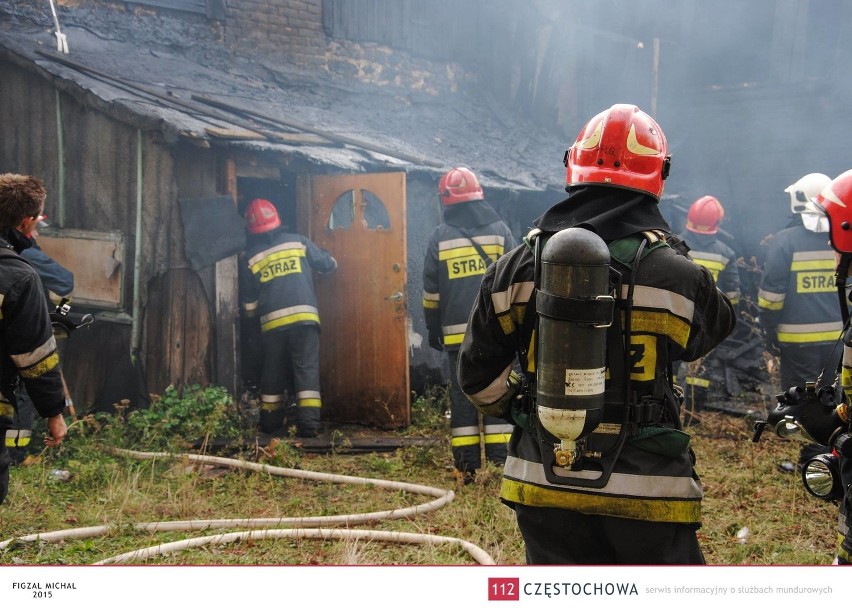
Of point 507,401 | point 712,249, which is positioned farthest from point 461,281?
point 507,401

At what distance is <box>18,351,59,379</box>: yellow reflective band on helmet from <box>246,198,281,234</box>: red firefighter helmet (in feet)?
12.0

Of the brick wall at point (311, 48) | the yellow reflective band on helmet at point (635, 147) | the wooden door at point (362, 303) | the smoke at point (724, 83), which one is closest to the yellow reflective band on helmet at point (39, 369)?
the yellow reflective band on helmet at point (635, 147)

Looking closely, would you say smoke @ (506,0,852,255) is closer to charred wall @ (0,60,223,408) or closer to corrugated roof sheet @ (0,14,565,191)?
corrugated roof sheet @ (0,14,565,191)

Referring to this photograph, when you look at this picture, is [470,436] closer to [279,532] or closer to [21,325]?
[279,532]

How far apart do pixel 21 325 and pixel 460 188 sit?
128 inches

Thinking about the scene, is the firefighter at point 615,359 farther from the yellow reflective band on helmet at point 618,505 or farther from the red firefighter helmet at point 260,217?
the red firefighter helmet at point 260,217

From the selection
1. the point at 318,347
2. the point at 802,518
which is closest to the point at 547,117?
the point at 318,347

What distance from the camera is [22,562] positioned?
397 cm

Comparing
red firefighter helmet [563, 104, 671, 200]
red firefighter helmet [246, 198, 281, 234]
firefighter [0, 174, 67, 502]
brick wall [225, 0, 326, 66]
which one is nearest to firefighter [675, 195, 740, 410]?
red firefighter helmet [246, 198, 281, 234]

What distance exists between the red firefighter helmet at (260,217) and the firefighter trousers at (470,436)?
2.33 metres

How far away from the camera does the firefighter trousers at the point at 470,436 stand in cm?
555

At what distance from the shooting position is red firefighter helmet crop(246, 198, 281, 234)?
6.95 meters
